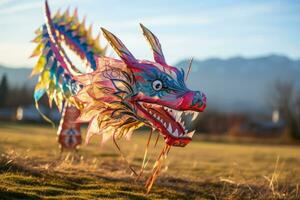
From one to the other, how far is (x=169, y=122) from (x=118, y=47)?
130 cm

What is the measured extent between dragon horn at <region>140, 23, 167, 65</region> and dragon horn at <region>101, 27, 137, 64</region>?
38 centimetres

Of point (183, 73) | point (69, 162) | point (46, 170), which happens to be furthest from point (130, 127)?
point (69, 162)

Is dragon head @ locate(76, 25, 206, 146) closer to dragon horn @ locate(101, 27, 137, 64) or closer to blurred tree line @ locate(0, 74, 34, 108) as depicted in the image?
dragon horn @ locate(101, 27, 137, 64)

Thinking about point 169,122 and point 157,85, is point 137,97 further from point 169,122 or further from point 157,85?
point 169,122

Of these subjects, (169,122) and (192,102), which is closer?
(192,102)

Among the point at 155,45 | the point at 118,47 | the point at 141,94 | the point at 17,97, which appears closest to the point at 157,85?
the point at 141,94

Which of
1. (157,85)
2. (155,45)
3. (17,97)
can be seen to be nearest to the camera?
(157,85)

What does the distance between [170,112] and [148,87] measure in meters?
0.48

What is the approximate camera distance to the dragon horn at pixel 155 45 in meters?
7.59

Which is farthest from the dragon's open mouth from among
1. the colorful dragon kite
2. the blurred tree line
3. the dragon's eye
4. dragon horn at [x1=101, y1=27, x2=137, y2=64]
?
the blurred tree line

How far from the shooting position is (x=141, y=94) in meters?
7.43

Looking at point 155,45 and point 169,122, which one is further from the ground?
point 155,45

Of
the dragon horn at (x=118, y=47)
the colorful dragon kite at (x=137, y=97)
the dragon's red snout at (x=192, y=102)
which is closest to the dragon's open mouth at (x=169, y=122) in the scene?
the colorful dragon kite at (x=137, y=97)

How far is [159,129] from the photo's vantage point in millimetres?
7414
